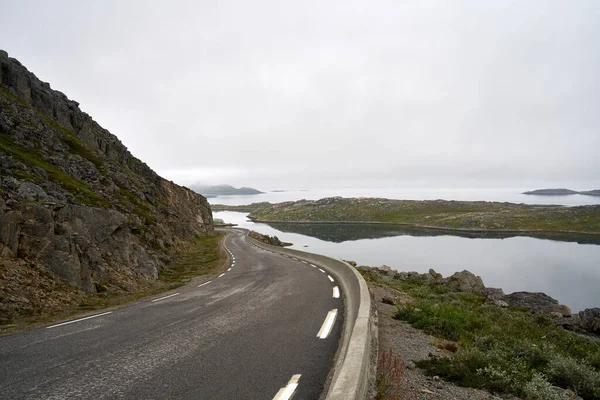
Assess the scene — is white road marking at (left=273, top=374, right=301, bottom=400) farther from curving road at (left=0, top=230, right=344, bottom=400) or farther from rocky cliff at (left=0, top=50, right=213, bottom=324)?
rocky cliff at (left=0, top=50, right=213, bottom=324)

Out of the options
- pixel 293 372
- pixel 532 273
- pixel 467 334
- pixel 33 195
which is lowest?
pixel 532 273

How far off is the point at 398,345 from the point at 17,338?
29.9 ft

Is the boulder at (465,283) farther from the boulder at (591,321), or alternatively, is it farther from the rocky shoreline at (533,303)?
the boulder at (591,321)

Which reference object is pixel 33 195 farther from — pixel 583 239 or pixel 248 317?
A: pixel 583 239

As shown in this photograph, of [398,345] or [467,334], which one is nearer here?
[398,345]

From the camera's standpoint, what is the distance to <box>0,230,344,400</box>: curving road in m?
4.69

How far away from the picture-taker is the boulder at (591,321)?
53.8ft

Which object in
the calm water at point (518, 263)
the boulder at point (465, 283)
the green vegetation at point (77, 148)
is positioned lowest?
the calm water at point (518, 263)

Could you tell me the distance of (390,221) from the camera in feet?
Answer: 507

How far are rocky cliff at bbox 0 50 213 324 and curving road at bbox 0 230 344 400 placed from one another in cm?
426

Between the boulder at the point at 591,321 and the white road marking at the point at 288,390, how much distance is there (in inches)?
781

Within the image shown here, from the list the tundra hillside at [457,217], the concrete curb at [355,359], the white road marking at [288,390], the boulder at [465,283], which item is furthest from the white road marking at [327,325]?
the tundra hillside at [457,217]

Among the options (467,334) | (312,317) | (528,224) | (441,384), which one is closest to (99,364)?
(312,317)

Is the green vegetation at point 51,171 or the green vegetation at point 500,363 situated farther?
the green vegetation at point 51,171
